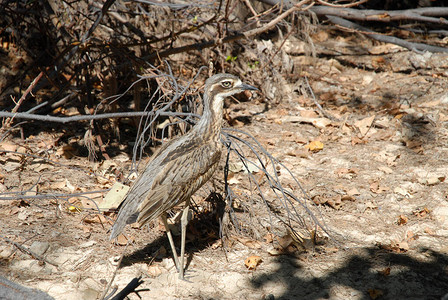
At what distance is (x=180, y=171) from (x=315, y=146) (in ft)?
10.6

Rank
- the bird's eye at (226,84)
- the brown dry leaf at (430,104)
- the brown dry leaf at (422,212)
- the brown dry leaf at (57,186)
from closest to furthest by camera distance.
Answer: the bird's eye at (226,84) → the brown dry leaf at (422,212) → the brown dry leaf at (57,186) → the brown dry leaf at (430,104)

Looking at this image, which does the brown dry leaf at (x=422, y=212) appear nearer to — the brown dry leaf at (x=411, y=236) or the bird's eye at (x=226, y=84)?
the brown dry leaf at (x=411, y=236)

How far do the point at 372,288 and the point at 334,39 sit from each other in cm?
711

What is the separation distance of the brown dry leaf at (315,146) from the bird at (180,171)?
2.55 m

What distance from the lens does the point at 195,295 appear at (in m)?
4.62

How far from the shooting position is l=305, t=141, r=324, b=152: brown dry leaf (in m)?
7.38

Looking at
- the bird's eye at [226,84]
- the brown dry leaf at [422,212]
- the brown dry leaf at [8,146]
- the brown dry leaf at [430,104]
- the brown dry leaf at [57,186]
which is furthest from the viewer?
the brown dry leaf at [430,104]

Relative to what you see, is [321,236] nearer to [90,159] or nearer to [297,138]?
[297,138]

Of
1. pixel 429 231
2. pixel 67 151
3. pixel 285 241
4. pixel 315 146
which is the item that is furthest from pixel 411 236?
pixel 67 151

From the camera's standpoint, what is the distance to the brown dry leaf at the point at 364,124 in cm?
772

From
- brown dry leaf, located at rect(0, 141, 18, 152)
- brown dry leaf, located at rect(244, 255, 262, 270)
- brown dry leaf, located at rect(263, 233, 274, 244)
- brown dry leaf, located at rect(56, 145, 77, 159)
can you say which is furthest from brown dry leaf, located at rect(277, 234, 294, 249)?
brown dry leaf, located at rect(0, 141, 18, 152)

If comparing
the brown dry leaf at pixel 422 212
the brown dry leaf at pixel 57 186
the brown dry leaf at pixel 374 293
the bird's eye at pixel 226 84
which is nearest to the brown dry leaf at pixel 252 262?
the brown dry leaf at pixel 374 293

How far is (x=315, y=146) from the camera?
24.3 ft

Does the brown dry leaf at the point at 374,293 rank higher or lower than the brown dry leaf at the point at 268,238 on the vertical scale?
lower
